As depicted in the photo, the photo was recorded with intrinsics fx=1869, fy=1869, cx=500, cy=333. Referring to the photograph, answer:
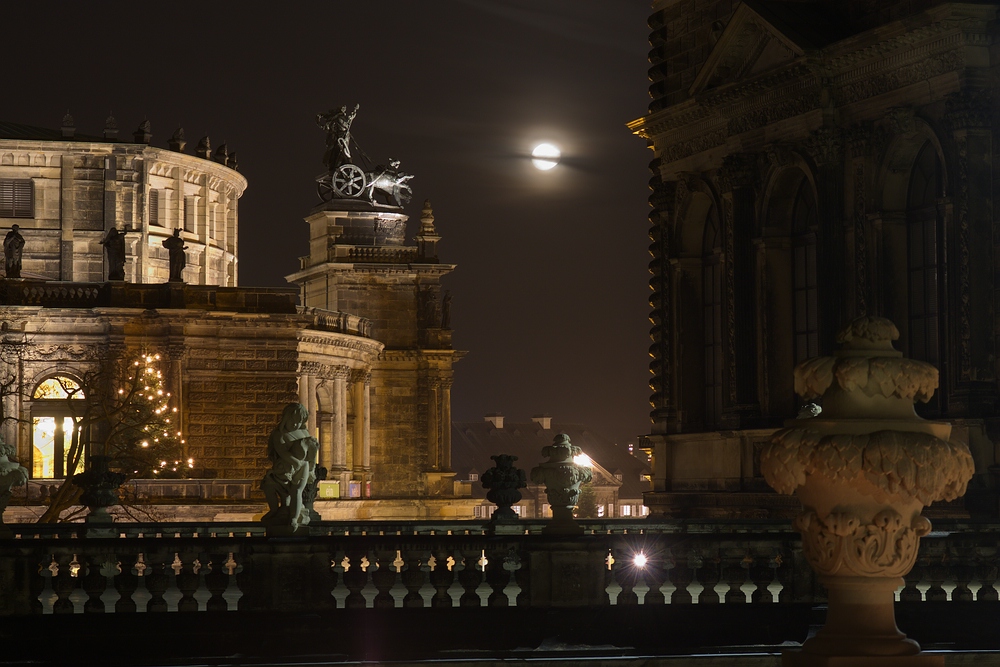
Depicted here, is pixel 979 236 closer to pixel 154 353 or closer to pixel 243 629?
pixel 243 629

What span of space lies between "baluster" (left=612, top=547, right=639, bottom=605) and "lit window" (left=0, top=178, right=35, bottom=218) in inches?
2646

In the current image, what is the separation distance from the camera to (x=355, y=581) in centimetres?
1850

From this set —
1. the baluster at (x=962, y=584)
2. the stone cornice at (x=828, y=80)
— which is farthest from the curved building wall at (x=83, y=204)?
the baluster at (x=962, y=584)

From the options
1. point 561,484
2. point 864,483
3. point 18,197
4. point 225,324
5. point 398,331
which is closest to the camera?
point 864,483

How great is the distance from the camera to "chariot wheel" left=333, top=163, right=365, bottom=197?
79.1m

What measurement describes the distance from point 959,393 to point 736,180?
23.8ft

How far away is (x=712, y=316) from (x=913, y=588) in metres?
17.2

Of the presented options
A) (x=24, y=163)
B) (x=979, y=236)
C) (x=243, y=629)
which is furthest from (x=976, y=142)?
(x=24, y=163)

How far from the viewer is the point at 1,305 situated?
54938mm

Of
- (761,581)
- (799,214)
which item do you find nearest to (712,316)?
(799,214)

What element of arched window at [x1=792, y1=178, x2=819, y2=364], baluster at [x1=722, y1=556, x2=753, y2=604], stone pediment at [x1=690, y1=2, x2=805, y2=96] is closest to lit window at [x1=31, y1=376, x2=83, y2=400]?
stone pediment at [x1=690, y1=2, x2=805, y2=96]

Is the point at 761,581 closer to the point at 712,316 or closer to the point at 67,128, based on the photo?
the point at 712,316

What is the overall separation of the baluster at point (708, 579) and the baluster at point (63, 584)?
246 inches

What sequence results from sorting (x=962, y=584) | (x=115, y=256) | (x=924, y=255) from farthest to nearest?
(x=115, y=256) → (x=924, y=255) → (x=962, y=584)
